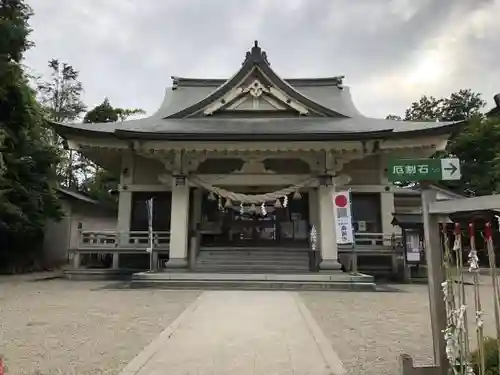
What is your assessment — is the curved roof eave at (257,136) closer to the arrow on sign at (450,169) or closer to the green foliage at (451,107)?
the arrow on sign at (450,169)

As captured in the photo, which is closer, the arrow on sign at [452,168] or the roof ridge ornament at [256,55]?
the arrow on sign at [452,168]

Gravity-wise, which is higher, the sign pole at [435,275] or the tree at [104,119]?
the tree at [104,119]

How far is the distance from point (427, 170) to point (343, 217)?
927 cm

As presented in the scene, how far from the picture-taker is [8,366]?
4203 millimetres

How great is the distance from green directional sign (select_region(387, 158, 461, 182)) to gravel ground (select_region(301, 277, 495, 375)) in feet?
6.44

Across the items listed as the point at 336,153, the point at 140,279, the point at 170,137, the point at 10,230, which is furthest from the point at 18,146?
the point at 336,153

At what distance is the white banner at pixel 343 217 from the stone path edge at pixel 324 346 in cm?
552

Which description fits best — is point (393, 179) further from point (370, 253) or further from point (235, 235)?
point (235, 235)

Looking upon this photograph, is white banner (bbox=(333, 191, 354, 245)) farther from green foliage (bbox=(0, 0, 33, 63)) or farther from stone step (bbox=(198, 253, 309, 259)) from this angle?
green foliage (bbox=(0, 0, 33, 63))

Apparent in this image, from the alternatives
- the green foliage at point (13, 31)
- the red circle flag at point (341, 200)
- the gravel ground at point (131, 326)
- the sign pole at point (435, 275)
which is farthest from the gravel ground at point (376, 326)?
the green foliage at point (13, 31)

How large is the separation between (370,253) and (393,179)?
37.8ft

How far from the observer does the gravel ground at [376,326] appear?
4.59 m

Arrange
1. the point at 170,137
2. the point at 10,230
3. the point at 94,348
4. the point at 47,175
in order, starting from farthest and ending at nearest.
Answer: the point at 47,175 → the point at 10,230 → the point at 170,137 → the point at 94,348

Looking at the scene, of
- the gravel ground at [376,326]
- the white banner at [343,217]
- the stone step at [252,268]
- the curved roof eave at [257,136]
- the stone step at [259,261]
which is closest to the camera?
the gravel ground at [376,326]
